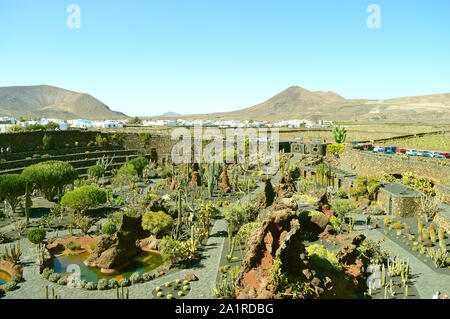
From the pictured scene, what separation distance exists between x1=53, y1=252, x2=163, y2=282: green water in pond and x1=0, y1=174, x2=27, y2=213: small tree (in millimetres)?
10009

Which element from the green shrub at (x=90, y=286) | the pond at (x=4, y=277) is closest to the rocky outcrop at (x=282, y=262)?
the green shrub at (x=90, y=286)

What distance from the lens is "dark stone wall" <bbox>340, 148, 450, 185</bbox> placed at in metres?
28.3

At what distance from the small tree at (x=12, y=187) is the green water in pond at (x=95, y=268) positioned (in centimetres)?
1001

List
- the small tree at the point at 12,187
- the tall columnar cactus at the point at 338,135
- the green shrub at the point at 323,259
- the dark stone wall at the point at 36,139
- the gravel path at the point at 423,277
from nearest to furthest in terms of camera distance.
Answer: the green shrub at the point at 323,259
the gravel path at the point at 423,277
the small tree at the point at 12,187
the dark stone wall at the point at 36,139
the tall columnar cactus at the point at 338,135

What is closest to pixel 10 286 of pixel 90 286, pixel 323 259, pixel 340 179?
pixel 90 286

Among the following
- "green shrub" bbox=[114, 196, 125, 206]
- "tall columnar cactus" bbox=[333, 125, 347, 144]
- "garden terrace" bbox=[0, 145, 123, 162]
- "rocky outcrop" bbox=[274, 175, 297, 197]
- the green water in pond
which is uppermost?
"tall columnar cactus" bbox=[333, 125, 347, 144]

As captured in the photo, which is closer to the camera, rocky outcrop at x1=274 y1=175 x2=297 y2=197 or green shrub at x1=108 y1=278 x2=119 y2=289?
green shrub at x1=108 y1=278 x2=119 y2=289

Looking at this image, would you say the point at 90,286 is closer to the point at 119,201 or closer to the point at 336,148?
Answer: the point at 119,201

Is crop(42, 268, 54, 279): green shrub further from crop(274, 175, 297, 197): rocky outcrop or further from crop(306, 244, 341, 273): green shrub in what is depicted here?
crop(274, 175, 297, 197): rocky outcrop

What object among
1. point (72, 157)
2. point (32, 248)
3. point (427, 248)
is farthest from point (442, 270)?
point (72, 157)

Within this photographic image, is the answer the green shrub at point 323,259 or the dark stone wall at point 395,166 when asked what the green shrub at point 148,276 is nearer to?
the green shrub at point 323,259

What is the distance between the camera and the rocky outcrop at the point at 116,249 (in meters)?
16.8

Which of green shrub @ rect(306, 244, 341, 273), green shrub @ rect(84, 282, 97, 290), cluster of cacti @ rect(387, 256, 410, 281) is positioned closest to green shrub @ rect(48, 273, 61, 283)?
green shrub @ rect(84, 282, 97, 290)
